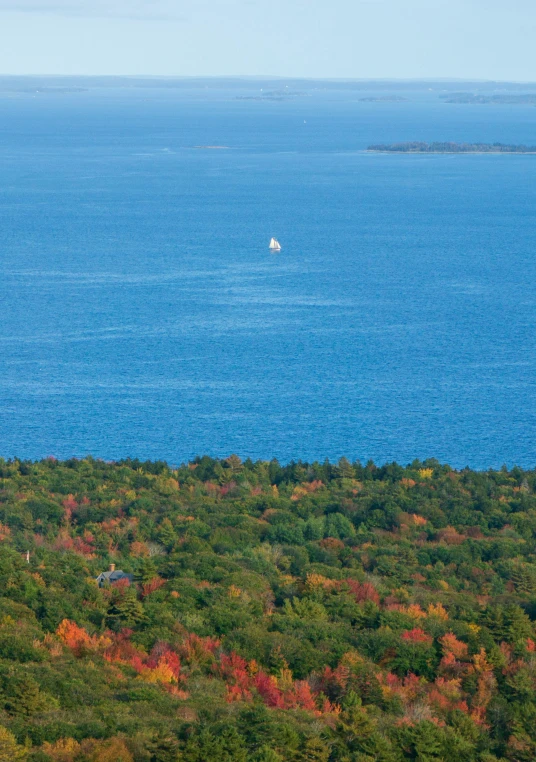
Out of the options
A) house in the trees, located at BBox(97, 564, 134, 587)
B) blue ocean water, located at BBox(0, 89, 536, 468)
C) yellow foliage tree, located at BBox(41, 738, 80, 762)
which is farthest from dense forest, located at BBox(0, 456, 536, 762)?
blue ocean water, located at BBox(0, 89, 536, 468)

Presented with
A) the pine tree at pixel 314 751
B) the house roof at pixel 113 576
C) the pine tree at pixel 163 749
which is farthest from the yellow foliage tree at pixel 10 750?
the house roof at pixel 113 576

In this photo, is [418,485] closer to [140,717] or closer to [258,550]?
[258,550]

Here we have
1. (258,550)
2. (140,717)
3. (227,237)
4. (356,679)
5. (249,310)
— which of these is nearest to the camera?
(140,717)

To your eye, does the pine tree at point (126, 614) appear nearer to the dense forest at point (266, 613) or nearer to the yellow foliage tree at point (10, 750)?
the dense forest at point (266, 613)

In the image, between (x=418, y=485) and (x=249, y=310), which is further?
(x=249, y=310)

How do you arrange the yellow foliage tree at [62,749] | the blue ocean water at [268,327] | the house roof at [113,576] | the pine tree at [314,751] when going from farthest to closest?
the blue ocean water at [268,327] < the house roof at [113,576] < the pine tree at [314,751] < the yellow foliage tree at [62,749]

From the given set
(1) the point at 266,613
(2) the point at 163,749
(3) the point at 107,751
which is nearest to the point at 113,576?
(1) the point at 266,613

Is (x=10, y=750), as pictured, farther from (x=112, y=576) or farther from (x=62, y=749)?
(x=112, y=576)

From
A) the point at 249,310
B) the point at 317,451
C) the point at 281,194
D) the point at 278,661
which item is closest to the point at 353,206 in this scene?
the point at 281,194
